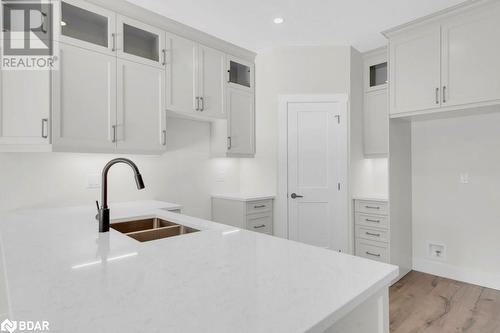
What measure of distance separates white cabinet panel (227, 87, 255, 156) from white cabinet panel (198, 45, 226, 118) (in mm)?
137

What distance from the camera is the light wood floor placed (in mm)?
2307

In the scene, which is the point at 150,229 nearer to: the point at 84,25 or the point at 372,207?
the point at 84,25

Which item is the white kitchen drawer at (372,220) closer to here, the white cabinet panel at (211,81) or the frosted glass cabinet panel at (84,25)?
the white cabinet panel at (211,81)

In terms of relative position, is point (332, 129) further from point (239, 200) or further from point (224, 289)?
point (224, 289)

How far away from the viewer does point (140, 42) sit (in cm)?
263

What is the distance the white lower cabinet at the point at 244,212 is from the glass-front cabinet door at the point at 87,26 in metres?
1.95

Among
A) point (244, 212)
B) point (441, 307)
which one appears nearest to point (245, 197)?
point (244, 212)

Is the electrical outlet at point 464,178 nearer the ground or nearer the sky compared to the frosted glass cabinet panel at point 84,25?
nearer the ground

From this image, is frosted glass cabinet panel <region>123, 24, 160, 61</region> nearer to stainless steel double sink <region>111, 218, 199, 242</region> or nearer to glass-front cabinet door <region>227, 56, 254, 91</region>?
glass-front cabinet door <region>227, 56, 254, 91</region>

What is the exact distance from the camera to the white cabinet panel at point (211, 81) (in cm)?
300

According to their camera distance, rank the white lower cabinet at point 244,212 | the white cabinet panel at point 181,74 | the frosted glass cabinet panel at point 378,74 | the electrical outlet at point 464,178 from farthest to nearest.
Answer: the frosted glass cabinet panel at point 378,74
the white lower cabinet at point 244,212
the electrical outlet at point 464,178
the white cabinet panel at point 181,74

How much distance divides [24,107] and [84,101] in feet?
1.25

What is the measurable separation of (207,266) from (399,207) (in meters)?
3.01

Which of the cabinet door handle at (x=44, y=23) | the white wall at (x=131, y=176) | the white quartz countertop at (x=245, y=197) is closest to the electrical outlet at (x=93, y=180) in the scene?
the white wall at (x=131, y=176)
